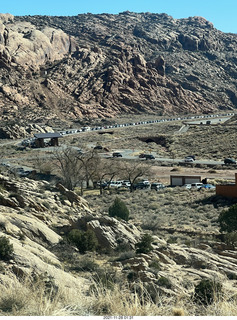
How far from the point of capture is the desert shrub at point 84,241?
18.0 metres

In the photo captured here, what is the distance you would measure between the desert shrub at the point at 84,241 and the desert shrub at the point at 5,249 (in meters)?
5.11

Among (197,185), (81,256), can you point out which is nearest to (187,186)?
(197,185)

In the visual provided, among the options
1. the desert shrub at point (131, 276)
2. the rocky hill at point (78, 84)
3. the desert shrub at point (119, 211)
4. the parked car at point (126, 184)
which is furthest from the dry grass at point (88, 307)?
the rocky hill at point (78, 84)

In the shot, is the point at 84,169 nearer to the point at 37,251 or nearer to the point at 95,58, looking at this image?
the point at 37,251

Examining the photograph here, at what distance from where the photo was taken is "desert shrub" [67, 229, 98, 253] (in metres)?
18.0

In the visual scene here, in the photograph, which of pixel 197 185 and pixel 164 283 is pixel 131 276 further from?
pixel 197 185

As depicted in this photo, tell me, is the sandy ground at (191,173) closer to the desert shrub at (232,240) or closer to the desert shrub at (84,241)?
the desert shrub at (232,240)

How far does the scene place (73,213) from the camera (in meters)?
26.6

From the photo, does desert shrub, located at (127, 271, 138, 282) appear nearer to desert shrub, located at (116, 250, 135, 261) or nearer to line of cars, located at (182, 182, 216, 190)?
desert shrub, located at (116, 250, 135, 261)

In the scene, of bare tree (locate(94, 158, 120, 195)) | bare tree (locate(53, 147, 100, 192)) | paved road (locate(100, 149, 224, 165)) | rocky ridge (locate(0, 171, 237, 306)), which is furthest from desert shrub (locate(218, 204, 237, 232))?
paved road (locate(100, 149, 224, 165))

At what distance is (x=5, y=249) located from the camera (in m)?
13.1

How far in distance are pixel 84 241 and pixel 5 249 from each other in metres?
5.40

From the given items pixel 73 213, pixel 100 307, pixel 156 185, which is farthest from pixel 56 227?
pixel 156 185

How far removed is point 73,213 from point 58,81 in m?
125
